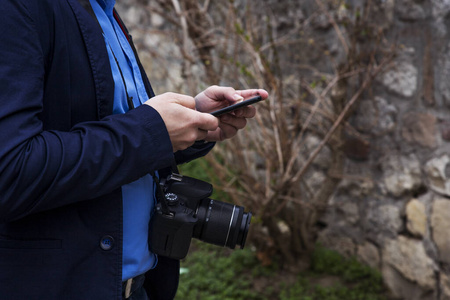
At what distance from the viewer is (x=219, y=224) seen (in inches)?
46.5

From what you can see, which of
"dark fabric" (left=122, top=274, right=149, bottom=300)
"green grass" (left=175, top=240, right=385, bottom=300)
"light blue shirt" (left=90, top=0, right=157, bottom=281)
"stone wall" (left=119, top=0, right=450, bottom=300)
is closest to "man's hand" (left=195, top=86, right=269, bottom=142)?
"light blue shirt" (left=90, top=0, right=157, bottom=281)

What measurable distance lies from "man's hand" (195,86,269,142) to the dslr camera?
0.61 feet

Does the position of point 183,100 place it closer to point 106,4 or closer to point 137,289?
point 106,4

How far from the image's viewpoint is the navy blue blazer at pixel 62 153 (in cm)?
81

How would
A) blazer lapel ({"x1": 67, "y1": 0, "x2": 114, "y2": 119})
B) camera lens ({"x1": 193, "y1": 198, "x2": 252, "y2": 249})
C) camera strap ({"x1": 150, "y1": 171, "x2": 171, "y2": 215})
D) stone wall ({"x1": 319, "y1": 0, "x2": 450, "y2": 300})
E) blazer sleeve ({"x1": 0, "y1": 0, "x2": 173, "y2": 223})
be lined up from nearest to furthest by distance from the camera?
1. blazer sleeve ({"x1": 0, "y1": 0, "x2": 173, "y2": 223})
2. blazer lapel ({"x1": 67, "y1": 0, "x2": 114, "y2": 119})
3. camera strap ({"x1": 150, "y1": 171, "x2": 171, "y2": 215})
4. camera lens ({"x1": 193, "y1": 198, "x2": 252, "y2": 249})
5. stone wall ({"x1": 319, "y1": 0, "x2": 450, "y2": 300})

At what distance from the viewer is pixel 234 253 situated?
3150mm

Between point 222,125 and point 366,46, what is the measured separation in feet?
5.47

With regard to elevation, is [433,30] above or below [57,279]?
above

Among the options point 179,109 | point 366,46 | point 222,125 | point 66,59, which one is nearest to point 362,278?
point 366,46

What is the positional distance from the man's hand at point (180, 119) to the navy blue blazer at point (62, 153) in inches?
1.0

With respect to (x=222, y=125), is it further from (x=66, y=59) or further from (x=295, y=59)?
(x=295, y=59)

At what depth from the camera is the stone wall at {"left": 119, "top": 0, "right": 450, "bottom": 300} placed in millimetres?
2240

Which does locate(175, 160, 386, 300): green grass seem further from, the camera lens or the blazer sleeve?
the blazer sleeve

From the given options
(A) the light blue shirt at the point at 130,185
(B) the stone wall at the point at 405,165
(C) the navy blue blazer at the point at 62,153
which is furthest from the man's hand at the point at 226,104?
(B) the stone wall at the point at 405,165
